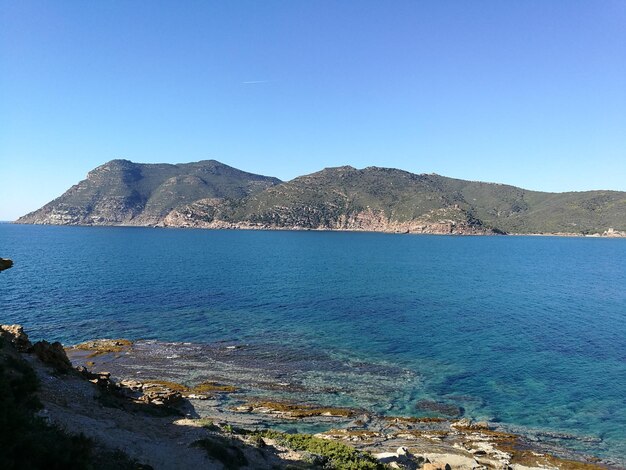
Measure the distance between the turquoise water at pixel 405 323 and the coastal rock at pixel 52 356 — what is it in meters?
19.2

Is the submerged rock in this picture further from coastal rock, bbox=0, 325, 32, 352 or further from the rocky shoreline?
coastal rock, bbox=0, 325, 32, 352

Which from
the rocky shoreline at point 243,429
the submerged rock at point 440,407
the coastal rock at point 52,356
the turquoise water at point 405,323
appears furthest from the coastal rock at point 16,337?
the submerged rock at point 440,407

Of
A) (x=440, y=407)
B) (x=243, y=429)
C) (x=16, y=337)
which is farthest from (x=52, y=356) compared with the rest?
(x=440, y=407)

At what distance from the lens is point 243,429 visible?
82.5 ft

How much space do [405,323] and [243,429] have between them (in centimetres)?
3663

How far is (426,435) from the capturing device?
28203 mm

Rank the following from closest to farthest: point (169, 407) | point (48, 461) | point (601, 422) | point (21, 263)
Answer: point (48, 461) < point (169, 407) < point (601, 422) < point (21, 263)

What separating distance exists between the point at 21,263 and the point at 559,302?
12338 cm

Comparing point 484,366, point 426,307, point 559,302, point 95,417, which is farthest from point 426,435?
point 559,302

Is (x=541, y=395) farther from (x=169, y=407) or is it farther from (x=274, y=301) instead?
(x=274, y=301)

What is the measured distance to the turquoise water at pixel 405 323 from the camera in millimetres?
33938

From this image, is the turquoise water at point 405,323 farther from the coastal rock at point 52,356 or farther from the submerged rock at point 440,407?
the coastal rock at point 52,356

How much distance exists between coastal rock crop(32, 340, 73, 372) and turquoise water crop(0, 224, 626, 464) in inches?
758

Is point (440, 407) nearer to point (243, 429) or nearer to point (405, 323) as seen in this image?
point (243, 429)
